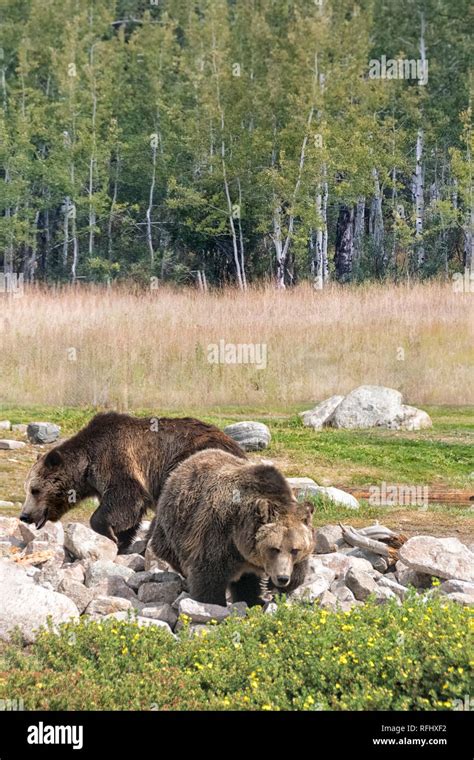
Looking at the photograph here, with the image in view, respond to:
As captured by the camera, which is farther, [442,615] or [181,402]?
[181,402]

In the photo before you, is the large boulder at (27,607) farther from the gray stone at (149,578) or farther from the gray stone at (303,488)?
the gray stone at (303,488)

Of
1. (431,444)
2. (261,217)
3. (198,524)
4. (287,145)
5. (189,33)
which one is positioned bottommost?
(431,444)

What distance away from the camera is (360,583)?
7863 mm

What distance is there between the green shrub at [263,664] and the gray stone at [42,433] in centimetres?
865

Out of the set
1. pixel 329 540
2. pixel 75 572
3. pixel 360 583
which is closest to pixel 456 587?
pixel 360 583

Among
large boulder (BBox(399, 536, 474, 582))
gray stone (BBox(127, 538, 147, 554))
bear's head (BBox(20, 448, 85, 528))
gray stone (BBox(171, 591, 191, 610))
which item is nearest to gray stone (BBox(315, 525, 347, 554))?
large boulder (BBox(399, 536, 474, 582))

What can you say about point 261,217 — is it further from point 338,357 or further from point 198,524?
point 198,524

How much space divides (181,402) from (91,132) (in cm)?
2674

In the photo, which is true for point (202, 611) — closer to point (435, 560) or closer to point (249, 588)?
point (249, 588)

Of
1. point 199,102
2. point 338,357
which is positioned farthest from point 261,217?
point 338,357

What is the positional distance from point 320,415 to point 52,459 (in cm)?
906

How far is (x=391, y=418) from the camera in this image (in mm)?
17297

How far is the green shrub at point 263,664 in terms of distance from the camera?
549 cm

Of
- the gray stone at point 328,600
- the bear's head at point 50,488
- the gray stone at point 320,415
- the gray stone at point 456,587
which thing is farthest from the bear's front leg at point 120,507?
the gray stone at point 320,415
